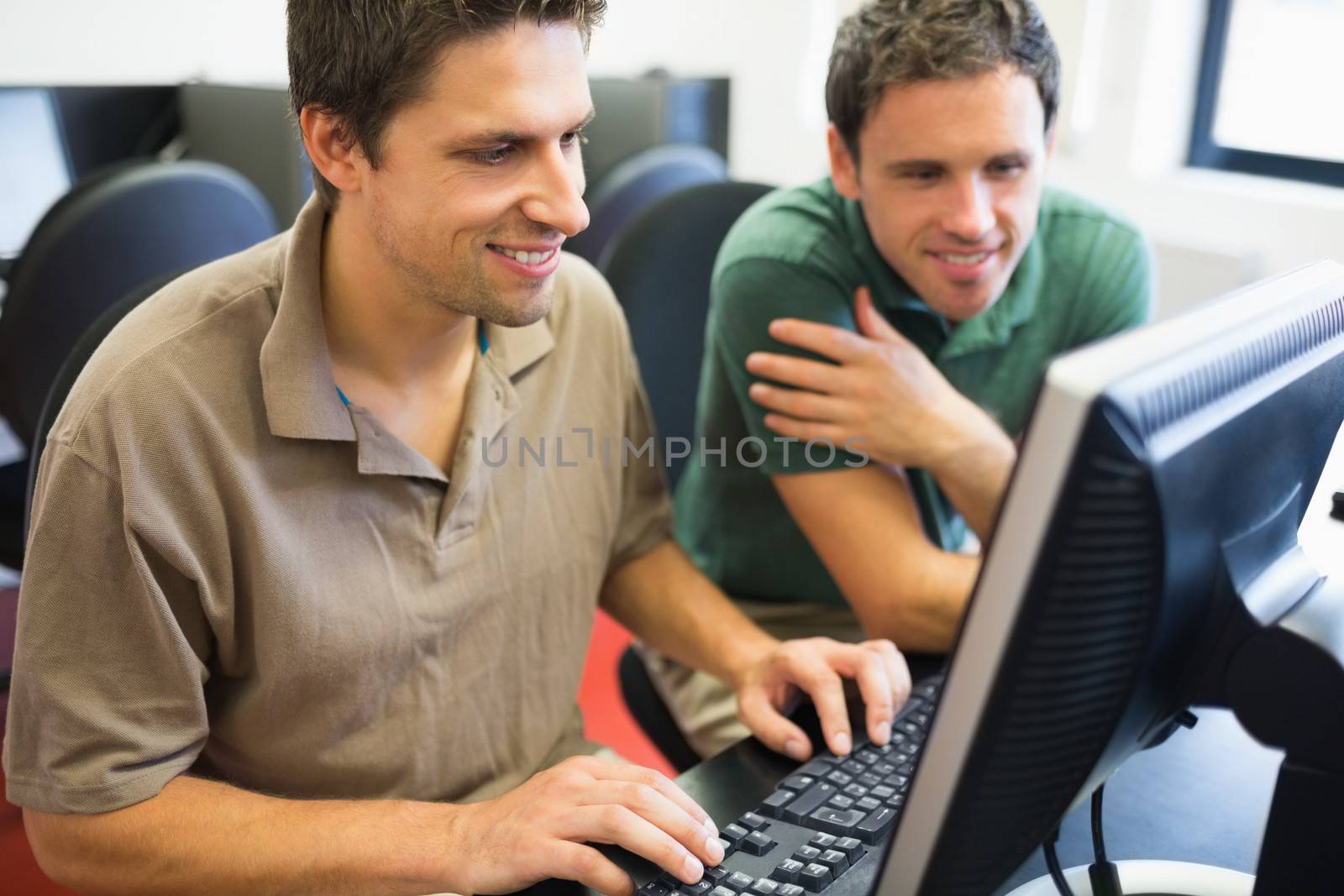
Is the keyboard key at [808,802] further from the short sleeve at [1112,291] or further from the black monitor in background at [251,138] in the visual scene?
the black monitor in background at [251,138]

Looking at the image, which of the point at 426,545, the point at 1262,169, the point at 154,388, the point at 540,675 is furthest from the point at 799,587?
the point at 1262,169

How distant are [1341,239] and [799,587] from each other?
1.74 m

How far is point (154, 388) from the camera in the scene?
0.82 meters

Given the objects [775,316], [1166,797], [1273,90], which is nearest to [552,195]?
[775,316]

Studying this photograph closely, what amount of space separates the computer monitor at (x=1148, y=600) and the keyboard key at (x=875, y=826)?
0.17m

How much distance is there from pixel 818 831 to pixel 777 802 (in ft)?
0.13

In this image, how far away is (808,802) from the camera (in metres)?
0.81

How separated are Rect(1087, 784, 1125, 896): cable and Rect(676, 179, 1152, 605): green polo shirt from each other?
1.84ft

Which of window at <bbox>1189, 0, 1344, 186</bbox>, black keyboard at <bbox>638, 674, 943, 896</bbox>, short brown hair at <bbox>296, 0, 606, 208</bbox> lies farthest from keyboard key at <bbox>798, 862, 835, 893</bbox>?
window at <bbox>1189, 0, 1344, 186</bbox>

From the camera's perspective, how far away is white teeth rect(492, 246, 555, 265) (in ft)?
3.04

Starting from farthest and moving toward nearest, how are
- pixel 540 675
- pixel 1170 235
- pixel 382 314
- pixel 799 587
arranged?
pixel 1170 235
pixel 799 587
pixel 540 675
pixel 382 314

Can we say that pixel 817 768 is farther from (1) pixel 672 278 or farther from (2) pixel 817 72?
(2) pixel 817 72

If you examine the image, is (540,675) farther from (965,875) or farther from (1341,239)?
(1341,239)

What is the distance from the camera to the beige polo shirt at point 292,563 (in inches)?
31.2
